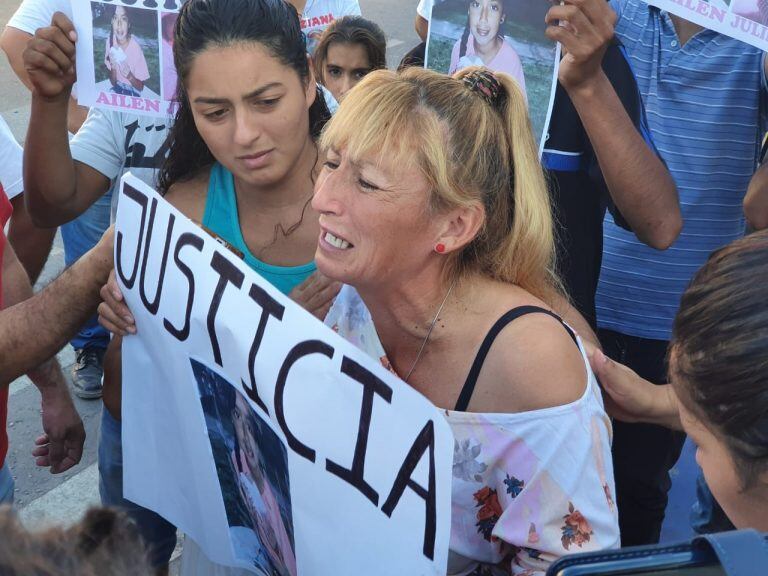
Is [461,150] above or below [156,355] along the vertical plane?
above

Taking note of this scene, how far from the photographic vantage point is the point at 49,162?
233 cm

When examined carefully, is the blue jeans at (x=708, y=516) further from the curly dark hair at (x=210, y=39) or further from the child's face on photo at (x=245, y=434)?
the curly dark hair at (x=210, y=39)

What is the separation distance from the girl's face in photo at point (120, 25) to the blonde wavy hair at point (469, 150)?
783mm

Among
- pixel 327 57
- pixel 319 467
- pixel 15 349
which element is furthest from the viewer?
pixel 327 57

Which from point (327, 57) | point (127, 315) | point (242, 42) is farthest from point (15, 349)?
point (327, 57)

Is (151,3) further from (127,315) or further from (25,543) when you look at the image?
(25,543)

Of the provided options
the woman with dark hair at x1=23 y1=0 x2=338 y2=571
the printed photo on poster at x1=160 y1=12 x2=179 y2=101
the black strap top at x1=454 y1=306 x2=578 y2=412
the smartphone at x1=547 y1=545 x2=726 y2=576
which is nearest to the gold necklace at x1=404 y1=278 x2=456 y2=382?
the black strap top at x1=454 y1=306 x2=578 y2=412

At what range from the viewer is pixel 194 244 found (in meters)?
→ 1.58

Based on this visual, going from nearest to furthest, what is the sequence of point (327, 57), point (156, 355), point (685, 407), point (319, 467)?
point (685, 407), point (319, 467), point (156, 355), point (327, 57)

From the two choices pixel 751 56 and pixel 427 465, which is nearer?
pixel 427 465

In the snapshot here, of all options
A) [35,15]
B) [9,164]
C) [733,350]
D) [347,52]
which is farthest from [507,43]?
[35,15]

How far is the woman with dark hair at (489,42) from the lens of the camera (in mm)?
2111

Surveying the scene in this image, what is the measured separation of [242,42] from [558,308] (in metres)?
0.88

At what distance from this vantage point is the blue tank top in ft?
6.38
